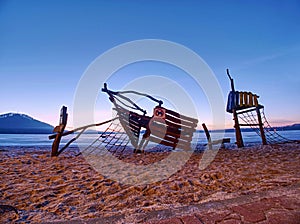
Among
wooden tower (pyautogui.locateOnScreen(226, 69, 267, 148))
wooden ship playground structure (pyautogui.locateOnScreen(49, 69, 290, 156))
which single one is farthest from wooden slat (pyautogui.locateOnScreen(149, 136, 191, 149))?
wooden tower (pyautogui.locateOnScreen(226, 69, 267, 148))

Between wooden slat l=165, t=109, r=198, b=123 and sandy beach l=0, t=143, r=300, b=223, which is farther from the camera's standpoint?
wooden slat l=165, t=109, r=198, b=123

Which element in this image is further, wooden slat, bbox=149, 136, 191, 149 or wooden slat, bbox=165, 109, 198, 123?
wooden slat, bbox=149, 136, 191, 149

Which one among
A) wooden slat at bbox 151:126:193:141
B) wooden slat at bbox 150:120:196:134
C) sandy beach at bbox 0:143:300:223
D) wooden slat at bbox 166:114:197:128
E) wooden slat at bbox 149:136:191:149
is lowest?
sandy beach at bbox 0:143:300:223

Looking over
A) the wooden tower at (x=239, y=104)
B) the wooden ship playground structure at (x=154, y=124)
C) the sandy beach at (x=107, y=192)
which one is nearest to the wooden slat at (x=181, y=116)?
the wooden ship playground structure at (x=154, y=124)

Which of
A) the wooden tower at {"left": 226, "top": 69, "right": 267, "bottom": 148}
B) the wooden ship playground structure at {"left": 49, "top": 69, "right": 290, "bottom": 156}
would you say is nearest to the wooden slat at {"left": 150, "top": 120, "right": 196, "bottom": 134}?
the wooden ship playground structure at {"left": 49, "top": 69, "right": 290, "bottom": 156}

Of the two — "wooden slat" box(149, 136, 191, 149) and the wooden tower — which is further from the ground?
the wooden tower

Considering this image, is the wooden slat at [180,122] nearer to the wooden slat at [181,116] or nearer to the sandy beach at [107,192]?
the wooden slat at [181,116]

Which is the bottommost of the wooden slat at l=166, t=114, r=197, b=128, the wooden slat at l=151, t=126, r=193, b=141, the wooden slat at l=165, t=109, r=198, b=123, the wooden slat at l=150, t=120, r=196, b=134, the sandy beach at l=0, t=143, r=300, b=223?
the sandy beach at l=0, t=143, r=300, b=223

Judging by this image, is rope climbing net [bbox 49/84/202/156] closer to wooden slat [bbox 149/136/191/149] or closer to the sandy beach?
wooden slat [bbox 149/136/191/149]

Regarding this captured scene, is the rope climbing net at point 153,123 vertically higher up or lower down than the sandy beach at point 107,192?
higher up

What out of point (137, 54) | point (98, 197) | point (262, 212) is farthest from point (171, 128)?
point (262, 212)

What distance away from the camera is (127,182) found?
12.1 feet

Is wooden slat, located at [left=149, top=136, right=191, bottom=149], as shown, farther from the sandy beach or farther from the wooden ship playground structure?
the sandy beach

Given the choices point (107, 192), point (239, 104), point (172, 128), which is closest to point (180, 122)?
point (172, 128)
